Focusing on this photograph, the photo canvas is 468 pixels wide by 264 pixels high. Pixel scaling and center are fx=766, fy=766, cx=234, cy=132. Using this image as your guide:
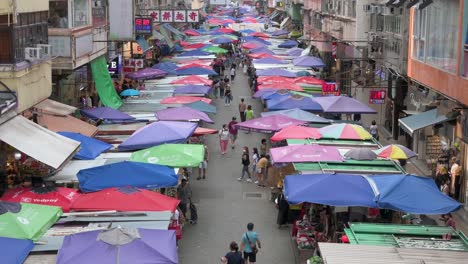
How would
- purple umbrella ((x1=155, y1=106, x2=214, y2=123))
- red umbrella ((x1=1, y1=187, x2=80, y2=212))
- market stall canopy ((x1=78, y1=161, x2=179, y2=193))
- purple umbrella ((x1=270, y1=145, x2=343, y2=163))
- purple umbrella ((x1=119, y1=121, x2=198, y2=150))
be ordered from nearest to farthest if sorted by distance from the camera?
1. red umbrella ((x1=1, y1=187, x2=80, y2=212))
2. market stall canopy ((x1=78, y1=161, x2=179, y2=193))
3. purple umbrella ((x1=270, y1=145, x2=343, y2=163))
4. purple umbrella ((x1=119, y1=121, x2=198, y2=150))
5. purple umbrella ((x1=155, y1=106, x2=214, y2=123))

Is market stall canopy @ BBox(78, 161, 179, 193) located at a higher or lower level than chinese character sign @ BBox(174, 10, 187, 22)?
lower

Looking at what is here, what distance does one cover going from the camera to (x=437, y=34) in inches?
744

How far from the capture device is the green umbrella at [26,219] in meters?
12.1

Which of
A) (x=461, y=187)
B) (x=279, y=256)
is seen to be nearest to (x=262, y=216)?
(x=279, y=256)

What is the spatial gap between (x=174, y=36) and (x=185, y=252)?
48.6 meters

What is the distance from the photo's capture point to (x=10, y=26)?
58.6 feet

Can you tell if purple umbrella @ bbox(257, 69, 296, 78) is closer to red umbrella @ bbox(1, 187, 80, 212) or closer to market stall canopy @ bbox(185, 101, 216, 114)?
market stall canopy @ bbox(185, 101, 216, 114)

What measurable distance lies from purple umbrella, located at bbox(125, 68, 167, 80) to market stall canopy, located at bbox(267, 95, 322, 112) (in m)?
10.3

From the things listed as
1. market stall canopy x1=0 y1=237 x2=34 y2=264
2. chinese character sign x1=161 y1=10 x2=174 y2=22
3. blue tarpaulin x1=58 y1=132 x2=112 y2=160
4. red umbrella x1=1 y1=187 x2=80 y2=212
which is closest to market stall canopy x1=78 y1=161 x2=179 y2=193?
red umbrella x1=1 y1=187 x2=80 y2=212

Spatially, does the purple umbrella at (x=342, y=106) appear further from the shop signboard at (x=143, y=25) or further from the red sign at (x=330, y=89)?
the shop signboard at (x=143, y=25)

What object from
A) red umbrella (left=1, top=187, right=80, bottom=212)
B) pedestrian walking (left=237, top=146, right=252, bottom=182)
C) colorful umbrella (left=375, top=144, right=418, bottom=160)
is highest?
colorful umbrella (left=375, top=144, right=418, bottom=160)

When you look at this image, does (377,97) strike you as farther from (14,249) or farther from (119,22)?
(14,249)

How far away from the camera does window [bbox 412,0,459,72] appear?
688 inches

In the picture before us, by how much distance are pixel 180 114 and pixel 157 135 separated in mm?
4166
